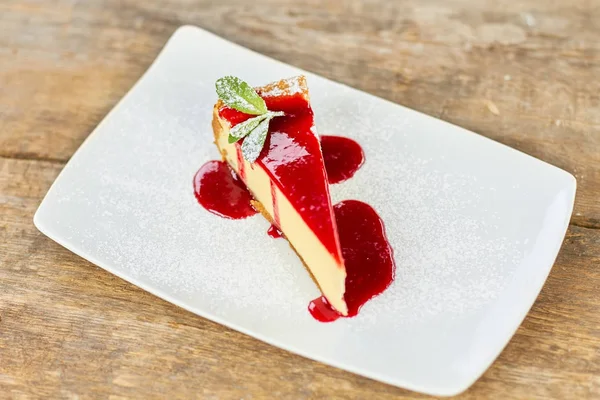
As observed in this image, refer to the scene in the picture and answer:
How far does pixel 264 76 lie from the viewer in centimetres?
252

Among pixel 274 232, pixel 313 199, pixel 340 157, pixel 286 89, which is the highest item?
pixel 286 89

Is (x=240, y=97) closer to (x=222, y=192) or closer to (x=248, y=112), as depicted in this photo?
(x=248, y=112)

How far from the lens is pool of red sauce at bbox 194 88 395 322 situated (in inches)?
77.2

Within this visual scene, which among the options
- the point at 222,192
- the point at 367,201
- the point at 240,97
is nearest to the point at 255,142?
the point at 240,97

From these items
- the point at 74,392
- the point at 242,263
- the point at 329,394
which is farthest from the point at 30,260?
the point at 329,394

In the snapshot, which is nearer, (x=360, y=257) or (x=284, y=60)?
(x=360, y=257)

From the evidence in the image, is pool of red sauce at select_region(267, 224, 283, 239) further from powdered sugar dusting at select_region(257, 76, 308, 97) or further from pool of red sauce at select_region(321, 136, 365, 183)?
powdered sugar dusting at select_region(257, 76, 308, 97)

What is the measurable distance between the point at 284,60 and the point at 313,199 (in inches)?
38.8

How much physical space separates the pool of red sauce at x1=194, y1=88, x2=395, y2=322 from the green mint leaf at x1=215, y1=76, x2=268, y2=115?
0.04m

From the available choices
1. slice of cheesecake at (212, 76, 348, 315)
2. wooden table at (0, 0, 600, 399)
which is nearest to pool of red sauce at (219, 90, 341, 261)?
slice of cheesecake at (212, 76, 348, 315)

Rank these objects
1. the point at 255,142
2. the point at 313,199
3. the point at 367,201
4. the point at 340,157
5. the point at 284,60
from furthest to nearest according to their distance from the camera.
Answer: the point at 284,60 < the point at 340,157 < the point at 367,201 < the point at 255,142 < the point at 313,199

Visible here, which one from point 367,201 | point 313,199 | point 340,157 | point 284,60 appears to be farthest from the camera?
point 284,60

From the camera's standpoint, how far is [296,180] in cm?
200

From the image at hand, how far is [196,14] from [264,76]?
0.62 m
